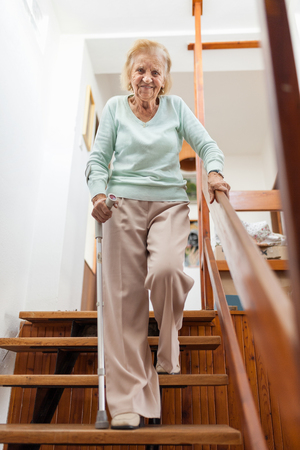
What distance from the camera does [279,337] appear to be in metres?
0.52

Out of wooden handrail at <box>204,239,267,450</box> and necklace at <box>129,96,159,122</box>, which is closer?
wooden handrail at <box>204,239,267,450</box>

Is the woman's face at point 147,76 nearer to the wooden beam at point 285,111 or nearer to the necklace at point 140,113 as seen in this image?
the necklace at point 140,113

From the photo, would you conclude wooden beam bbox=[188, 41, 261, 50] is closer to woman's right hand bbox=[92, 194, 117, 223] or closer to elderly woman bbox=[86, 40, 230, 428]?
elderly woman bbox=[86, 40, 230, 428]

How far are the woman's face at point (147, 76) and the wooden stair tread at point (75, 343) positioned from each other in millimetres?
1085

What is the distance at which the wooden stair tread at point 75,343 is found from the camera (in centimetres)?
189

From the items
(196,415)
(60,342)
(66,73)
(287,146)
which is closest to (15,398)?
(60,342)

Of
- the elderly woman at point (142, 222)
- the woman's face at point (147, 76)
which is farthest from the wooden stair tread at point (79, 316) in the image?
the woman's face at point (147, 76)

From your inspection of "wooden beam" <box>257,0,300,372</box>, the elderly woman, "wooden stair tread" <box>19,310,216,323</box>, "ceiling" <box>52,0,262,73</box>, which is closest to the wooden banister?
"wooden stair tread" <box>19,310,216,323</box>

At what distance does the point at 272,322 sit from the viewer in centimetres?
56

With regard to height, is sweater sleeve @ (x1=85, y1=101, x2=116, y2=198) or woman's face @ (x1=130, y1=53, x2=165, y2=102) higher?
woman's face @ (x1=130, y1=53, x2=165, y2=102)

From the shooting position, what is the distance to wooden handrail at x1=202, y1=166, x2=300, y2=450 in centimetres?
49

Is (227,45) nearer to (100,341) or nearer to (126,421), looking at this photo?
(100,341)

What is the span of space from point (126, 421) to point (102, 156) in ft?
3.37

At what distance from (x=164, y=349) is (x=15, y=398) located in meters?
1.09
